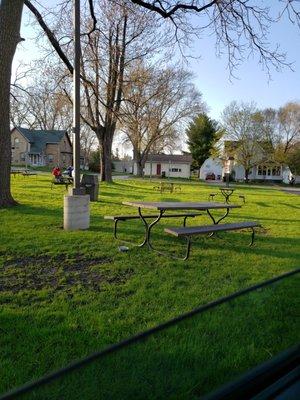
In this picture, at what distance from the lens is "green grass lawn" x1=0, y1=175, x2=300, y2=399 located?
2553 mm

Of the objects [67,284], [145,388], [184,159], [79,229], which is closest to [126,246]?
[79,229]

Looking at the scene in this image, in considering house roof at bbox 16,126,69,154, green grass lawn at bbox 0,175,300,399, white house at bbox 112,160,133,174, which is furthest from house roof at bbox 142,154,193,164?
green grass lawn at bbox 0,175,300,399

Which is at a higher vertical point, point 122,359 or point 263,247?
point 122,359

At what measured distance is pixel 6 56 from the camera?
37.3 feet

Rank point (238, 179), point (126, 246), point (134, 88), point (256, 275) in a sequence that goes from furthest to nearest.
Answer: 1. point (238, 179)
2. point (134, 88)
3. point (126, 246)
4. point (256, 275)

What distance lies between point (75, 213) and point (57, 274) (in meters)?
3.57

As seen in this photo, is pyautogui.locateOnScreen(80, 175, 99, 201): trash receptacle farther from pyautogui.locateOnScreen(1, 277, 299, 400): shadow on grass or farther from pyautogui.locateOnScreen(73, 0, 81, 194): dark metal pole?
pyautogui.locateOnScreen(1, 277, 299, 400): shadow on grass

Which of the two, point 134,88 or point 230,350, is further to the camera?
point 134,88

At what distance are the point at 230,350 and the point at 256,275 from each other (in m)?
3.28

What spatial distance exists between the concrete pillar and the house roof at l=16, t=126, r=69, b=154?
7322 cm

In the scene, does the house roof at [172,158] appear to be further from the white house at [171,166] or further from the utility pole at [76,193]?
the utility pole at [76,193]

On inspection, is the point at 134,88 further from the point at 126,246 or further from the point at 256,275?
the point at 256,275

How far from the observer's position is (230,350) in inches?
121

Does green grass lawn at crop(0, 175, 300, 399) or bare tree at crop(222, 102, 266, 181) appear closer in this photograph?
green grass lawn at crop(0, 175, 300, 399)
